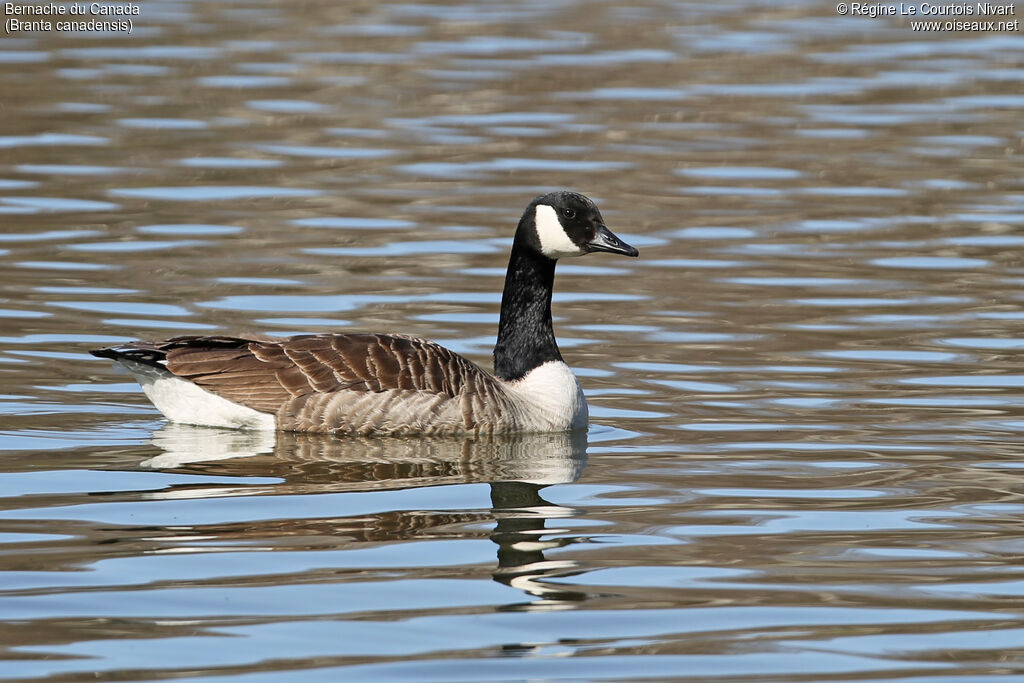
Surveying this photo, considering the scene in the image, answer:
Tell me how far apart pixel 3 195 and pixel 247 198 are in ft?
8.67

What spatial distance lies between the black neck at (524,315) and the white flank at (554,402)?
14.6 inches

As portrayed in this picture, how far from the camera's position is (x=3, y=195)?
20.0 meters

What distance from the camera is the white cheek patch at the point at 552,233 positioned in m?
12.8

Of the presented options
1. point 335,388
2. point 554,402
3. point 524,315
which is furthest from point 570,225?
point 335,388

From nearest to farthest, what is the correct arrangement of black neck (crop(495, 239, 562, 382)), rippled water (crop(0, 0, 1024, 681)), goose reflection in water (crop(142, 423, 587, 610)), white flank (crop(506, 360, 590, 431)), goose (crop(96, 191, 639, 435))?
rippled water (crop(0, 0, 1024, 681)) < goose reflection in water (crop(142, 423, 587, 610)) < goose (crop(96, 191, 639, 435)) < white flank (crop(506, 360, 590, 431)) < black neck (crop(495, 239, 562, 382))

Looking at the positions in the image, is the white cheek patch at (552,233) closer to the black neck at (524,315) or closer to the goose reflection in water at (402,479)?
the black neck at (524,315)

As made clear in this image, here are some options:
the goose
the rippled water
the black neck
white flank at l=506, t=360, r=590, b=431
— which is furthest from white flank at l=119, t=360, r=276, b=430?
the black neck

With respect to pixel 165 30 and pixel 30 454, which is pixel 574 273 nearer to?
pixel 30 454

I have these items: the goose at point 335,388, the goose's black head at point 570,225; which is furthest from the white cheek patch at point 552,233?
the goose at point 335,388

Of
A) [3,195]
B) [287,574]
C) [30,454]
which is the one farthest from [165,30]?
[287,574]

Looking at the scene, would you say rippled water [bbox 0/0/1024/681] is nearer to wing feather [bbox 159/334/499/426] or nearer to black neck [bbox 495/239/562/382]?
wing feather [bbox 159/334/499/426]

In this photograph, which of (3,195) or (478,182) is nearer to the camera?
(3,195)

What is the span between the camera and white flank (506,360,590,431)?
12328 millimetres

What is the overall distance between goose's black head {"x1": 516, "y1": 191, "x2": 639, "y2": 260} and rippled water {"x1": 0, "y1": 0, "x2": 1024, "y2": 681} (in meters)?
1.18
